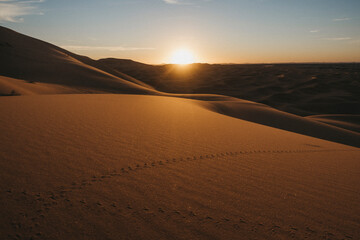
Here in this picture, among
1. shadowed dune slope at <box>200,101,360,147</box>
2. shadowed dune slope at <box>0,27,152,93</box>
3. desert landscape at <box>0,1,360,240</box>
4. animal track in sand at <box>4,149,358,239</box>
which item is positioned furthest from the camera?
shadowed dune slope at <box>0,27,152,93</box>

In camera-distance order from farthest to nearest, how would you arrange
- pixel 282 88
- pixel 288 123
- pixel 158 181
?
pixel 282 88 < pixel 288 123 < pixel 158 181

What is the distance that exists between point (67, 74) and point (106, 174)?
17.7 meters

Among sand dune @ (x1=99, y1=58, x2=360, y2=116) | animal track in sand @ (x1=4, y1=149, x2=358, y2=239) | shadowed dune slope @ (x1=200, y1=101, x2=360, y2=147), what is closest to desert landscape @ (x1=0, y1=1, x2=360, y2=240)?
animal track in sand @ (x1=4, y1=149, x2=358, y2=239)

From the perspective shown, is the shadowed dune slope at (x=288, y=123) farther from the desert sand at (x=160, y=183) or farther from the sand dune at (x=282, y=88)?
the sand dune at (x=282, y=88)

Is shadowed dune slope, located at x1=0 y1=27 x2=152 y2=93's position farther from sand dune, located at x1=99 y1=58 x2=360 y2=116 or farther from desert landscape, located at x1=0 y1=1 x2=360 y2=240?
sand dune, located at x1=99 y1=58 x2=360 y2=116

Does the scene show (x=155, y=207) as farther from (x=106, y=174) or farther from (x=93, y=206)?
(x=106, y=174)

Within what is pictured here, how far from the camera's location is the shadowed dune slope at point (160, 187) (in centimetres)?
195

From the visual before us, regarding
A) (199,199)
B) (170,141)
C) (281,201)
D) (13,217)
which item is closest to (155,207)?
(199,199)

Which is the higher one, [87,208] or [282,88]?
[282,88]

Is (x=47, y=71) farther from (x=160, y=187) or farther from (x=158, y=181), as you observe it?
(x=160, y=187)

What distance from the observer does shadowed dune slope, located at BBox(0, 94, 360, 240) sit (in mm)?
1954

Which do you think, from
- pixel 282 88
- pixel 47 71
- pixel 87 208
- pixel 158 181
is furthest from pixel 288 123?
pixel 282 88

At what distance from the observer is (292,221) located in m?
2.15

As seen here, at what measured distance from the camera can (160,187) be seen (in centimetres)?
257
